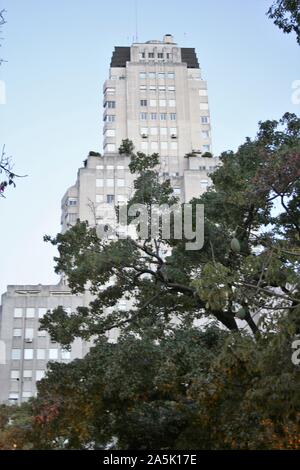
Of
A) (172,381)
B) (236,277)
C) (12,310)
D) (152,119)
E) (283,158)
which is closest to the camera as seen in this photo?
(236,277)

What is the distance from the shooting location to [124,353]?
51.1ft

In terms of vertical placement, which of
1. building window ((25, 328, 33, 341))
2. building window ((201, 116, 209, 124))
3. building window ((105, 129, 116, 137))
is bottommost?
building window ((25, 328, 33, 341))

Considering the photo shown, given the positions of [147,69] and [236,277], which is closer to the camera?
[236,277]

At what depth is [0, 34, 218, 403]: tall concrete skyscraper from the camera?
56.2 metres

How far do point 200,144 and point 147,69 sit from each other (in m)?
11.1

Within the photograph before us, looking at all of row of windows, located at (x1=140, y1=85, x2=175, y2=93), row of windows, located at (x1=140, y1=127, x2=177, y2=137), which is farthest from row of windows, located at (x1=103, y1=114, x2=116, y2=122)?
row of windows, located at (x1=140, y1=85, x2=175, y2=93)

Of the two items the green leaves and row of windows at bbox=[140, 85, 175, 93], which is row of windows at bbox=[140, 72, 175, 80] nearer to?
row of windows at bbox=[140, 85, 175, 93]

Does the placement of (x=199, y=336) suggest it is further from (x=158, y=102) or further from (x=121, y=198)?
(x=158, y=102)

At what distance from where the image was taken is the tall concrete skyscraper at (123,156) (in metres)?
56.2

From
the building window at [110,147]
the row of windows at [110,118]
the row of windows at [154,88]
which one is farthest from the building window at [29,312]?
the row of windows at [154,88]

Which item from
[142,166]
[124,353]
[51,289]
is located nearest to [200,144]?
[51,289]
